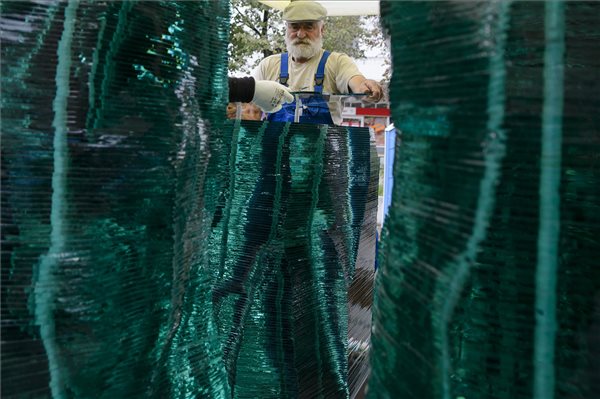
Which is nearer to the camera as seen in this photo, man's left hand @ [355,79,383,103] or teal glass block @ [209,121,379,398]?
teal glass block @ [209,121,379,398]

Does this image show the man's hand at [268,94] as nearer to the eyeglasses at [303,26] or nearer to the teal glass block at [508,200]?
the teal glass block at [508,200]

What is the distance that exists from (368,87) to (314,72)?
695 mm

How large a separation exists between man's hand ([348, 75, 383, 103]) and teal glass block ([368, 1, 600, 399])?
1866 millimetres

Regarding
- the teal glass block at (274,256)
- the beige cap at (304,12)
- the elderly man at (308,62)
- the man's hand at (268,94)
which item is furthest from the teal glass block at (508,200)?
the beige cap at (304,12)

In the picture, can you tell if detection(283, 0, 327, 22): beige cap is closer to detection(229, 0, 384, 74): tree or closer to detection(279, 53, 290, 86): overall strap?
detection(279, 53, 290, 86): overall strap

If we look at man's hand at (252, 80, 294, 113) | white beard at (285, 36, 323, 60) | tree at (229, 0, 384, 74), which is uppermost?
tree at (229, 0, 384, 74)

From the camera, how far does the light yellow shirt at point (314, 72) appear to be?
301cm

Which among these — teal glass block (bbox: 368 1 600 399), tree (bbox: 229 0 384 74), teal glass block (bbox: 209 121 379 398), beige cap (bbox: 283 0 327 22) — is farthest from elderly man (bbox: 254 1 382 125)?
tree (bbox: 229 0 384 74)

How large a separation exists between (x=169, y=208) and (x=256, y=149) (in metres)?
0.64

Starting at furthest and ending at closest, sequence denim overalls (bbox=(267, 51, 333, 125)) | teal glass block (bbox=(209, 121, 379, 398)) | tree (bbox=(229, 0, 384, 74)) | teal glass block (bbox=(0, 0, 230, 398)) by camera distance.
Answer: tree (bbox=(229, 0, 384, 74)) → denim overalls (bbox=(267, 51, 333, 125)) → teal glass block (bbox=(209, 121, 379, 398)) → teal glass block (bbox=(0, 0, 230, 398))

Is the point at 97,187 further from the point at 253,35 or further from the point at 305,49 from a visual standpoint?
the point at 253,35

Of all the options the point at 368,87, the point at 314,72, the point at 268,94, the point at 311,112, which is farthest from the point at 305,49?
the point at 268,94

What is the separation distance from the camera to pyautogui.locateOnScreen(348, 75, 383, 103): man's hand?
2.46m

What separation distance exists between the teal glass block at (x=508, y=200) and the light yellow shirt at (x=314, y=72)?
2404mm
